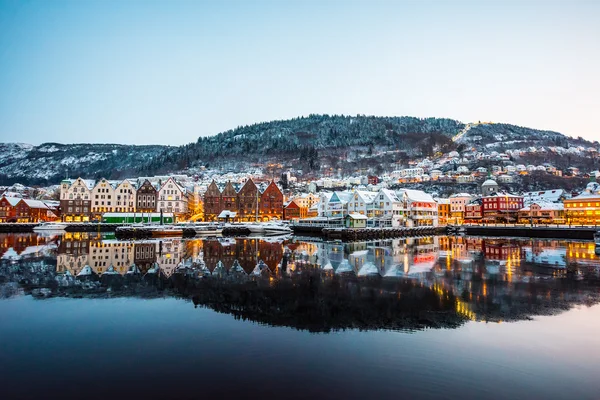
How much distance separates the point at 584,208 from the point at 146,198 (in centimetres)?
9878

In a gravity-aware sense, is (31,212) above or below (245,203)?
below

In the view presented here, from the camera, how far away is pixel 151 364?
9.62m

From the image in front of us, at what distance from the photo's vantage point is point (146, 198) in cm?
9031

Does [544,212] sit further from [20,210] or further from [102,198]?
[20,210]

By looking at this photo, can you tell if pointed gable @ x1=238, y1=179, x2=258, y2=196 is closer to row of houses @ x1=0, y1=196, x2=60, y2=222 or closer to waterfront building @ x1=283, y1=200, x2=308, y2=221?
waterfront building @ x1=283, y1=200, x2=308, y2=221

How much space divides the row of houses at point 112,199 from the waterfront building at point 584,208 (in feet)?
294

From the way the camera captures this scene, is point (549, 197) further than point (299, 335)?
Yes

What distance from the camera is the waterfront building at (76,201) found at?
90.2m

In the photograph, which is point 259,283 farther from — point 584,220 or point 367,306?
point 584,220

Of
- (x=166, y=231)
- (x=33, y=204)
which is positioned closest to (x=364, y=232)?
(x=166, y=231)

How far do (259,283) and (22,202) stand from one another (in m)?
99.8

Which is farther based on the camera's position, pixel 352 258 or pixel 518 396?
pixel 352 258

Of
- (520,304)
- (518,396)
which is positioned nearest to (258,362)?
(518,396)

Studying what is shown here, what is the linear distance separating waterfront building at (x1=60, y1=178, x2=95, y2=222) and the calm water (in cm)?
7670
